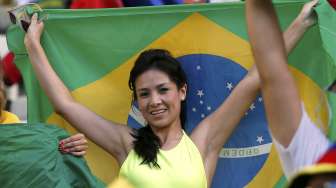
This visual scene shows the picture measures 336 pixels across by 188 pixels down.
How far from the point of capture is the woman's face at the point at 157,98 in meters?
3.02

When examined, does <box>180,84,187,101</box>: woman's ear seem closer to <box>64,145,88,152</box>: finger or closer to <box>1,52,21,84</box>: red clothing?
<box>64,145,88,152</box>: finger

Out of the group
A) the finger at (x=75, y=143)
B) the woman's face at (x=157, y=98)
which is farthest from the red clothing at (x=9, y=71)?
the finger at (x=75, y=143)

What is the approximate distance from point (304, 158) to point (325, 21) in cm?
128

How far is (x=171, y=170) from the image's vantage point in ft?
A: 9.62

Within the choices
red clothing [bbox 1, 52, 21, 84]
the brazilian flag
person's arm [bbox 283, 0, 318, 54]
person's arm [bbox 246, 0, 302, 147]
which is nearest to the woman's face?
the brazilian flag

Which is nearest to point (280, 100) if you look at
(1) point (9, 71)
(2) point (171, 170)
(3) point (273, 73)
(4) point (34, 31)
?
(3) point (273, 73)

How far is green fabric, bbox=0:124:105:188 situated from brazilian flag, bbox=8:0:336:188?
20.5 inches

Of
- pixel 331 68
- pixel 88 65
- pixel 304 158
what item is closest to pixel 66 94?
pixel 88 65

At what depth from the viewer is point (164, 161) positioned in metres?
2.98

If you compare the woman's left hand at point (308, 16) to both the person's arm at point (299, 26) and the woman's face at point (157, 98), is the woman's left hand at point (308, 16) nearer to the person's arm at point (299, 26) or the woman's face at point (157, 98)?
the person's arm at point (299, 26)

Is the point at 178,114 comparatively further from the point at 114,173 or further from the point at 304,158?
the point at 304,158

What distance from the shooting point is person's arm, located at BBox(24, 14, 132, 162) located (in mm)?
3160

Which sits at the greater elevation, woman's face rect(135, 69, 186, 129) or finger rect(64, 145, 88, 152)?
woman's face rect(135, 69, 186, 129)

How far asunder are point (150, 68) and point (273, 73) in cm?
124
